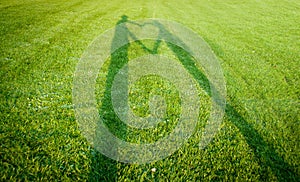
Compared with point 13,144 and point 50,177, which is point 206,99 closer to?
point 50,177

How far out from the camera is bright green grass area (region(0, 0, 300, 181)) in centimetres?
282

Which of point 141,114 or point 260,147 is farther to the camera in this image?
point 141,114

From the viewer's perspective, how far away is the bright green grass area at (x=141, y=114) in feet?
9.27

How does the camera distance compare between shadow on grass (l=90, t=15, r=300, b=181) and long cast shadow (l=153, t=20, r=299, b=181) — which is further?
long cast shadow (l=153, t=20, r=299, b=181)

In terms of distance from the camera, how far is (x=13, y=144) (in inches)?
118

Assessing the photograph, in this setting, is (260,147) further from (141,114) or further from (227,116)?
(141,114)

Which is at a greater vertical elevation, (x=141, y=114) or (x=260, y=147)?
(x=141, y=114)

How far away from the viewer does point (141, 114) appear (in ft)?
12.9

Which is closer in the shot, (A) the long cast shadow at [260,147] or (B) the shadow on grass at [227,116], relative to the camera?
(B) the shadow on grass at [227,116]

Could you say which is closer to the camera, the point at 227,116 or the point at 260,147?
the point at 260,147

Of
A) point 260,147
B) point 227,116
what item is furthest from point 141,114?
point 260,147

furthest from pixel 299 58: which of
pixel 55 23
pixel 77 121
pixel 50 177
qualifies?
pixel 55 23

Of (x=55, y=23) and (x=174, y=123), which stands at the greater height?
(x=55, y=23)

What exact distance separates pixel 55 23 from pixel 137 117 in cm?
835
